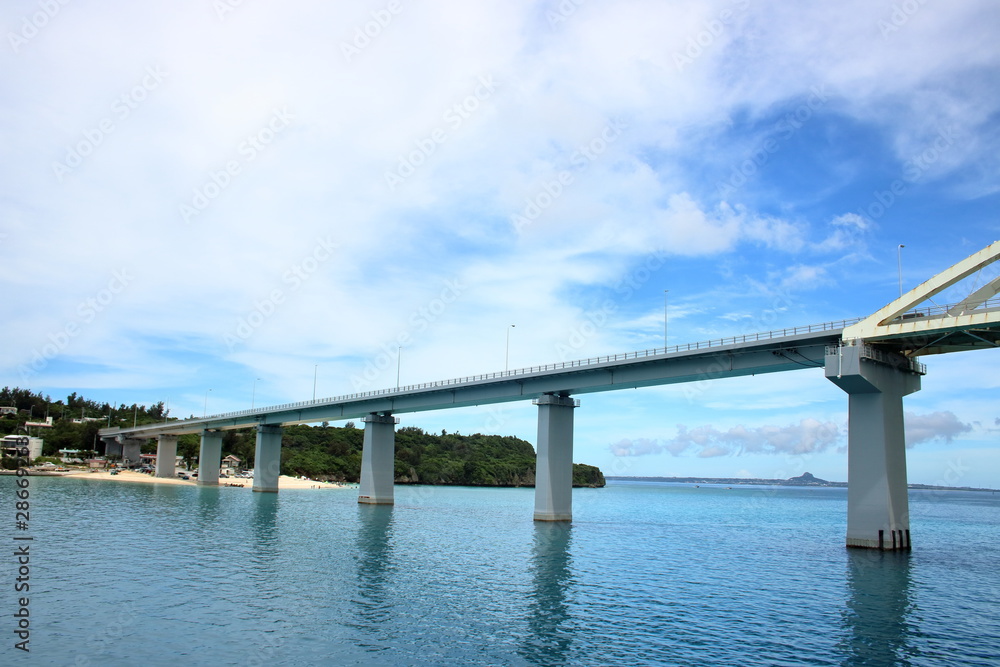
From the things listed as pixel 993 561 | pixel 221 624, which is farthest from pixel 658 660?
pixel 993 561

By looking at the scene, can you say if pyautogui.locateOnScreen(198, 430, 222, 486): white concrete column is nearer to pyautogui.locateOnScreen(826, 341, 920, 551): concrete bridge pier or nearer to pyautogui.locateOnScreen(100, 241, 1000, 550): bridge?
pyautogui.locateOnScreen(100, 241, 1000, 550): bridge

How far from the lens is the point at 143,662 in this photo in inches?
835

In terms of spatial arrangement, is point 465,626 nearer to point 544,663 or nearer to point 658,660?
point 544,663

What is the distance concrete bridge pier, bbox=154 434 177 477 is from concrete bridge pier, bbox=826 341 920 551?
158 meters

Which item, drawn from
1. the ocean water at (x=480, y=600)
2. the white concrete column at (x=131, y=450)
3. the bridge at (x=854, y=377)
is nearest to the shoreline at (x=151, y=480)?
the white concrete column at (x=131, y=450)

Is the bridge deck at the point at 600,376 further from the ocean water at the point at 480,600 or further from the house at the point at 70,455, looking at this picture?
the house at the point at 70,455

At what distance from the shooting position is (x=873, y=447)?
1956 inches

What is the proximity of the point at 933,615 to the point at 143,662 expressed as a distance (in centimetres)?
3113

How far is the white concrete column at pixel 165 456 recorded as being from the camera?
167 meters

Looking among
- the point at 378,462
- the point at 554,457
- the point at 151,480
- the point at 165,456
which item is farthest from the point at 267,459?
the point at 554,457

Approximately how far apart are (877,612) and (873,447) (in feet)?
72.9

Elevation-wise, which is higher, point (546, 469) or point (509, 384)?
point (509, 384)

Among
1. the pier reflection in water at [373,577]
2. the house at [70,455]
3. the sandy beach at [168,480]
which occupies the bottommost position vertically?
the sandy beach at [168,480]

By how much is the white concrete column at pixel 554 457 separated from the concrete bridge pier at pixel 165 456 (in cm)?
12552
